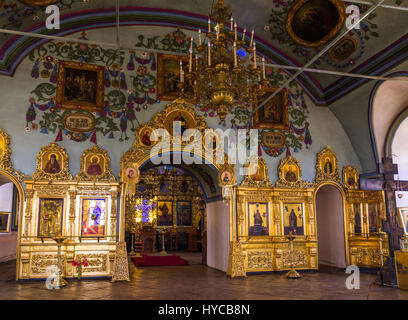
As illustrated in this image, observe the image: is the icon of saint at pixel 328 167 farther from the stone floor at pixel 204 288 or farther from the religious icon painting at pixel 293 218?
the stone floor at pixel 204 288

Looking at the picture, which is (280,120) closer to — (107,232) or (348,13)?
(348,13)

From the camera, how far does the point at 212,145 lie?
1111cm

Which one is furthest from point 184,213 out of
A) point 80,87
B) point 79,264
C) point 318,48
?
point 318,48

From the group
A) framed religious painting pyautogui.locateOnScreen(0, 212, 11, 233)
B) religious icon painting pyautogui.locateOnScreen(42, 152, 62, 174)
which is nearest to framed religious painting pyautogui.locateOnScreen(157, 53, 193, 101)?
religious icon painting pyautogui.locateOnScreen(42, 152, 62, 174)

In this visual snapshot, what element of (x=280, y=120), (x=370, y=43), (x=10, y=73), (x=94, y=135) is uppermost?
(x=370, y=43)

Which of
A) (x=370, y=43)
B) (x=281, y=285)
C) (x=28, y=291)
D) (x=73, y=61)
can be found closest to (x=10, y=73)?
(x=73, y=61)

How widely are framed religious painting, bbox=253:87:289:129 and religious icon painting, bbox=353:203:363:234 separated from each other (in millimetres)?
3434

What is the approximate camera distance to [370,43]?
33.1 ft

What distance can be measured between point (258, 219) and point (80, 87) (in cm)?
634

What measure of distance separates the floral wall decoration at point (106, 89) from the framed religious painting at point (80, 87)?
13 cm

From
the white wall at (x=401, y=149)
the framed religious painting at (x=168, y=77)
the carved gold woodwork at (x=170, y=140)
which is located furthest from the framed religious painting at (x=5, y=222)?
the white wall at (x=401, y=149)

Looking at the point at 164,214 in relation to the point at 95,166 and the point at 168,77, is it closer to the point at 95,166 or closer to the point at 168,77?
the point at 95,166

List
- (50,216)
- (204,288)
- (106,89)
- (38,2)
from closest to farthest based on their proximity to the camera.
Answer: (204,288) → (38,2) → (50,216) → (106,89)
